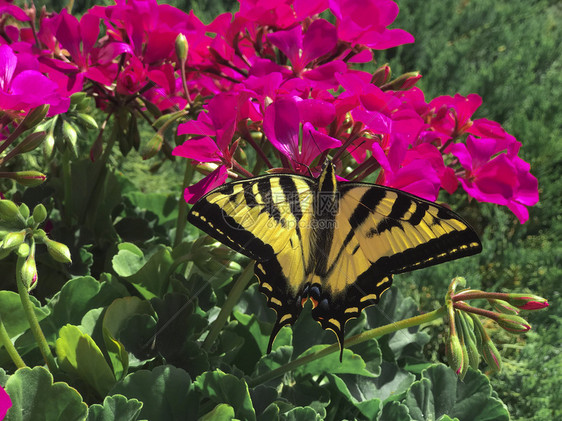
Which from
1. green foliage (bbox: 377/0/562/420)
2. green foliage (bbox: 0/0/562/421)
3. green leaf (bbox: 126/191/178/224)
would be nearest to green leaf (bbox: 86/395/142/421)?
green foliage (bbox: 0/0/562/421)

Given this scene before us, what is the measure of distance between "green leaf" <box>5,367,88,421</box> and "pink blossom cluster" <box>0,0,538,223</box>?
Result: 39 cm

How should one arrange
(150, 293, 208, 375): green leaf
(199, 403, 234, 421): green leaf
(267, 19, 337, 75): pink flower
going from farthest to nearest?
(150, 293, 208, 375): green leaf < (267, 19, 337, 75): pink flower < (199, 403, 234, 421): green leaf

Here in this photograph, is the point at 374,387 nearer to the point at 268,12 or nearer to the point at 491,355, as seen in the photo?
the point at 491,355

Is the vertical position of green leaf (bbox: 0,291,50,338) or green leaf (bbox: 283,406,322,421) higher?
green leaf (bbox: 0,291,50,338)

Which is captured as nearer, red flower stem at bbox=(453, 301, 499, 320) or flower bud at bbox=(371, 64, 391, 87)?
red flower stem at bbox=(453, 301, 499, 320)

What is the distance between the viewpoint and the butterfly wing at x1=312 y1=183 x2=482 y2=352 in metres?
0.94

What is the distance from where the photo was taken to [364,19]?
1196 mm

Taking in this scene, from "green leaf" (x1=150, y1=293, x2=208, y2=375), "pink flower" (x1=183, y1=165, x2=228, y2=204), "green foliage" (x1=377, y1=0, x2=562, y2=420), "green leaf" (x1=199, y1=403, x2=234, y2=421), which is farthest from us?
"green foliage" (x1=377, y1=0, x2=562, y2=420)

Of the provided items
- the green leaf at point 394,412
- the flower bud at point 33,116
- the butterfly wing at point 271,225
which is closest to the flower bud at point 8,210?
the flower bud at point 33,116

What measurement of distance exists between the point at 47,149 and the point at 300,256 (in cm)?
52

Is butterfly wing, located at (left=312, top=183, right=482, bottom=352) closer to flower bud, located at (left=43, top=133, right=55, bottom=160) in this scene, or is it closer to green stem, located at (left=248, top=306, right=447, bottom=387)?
green stem, located at (left=248, top=306, right=447, bottom=387)

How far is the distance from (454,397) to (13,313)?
3.05 feet

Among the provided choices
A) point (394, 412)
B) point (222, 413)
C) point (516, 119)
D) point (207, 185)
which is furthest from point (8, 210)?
point (516, 119)

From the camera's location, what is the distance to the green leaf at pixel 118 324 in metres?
1.16
